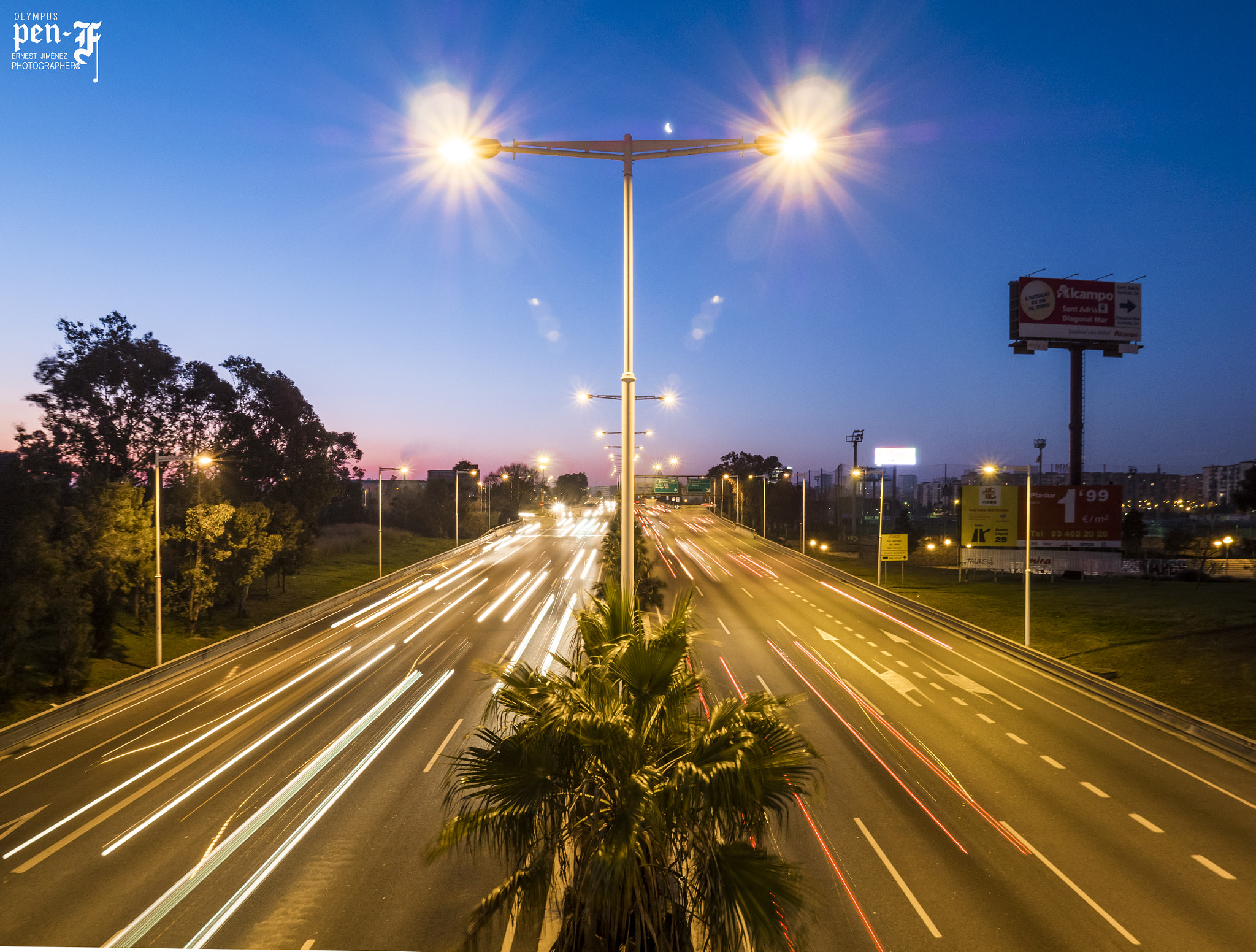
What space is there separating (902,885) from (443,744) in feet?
40.7

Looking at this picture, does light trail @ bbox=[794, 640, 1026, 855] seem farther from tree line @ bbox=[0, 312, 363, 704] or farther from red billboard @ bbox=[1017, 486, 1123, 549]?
red billboard @ bbox=[1017, 486, 1123, 549]

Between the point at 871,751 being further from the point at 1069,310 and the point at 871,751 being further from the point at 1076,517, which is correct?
the point at 1069,310

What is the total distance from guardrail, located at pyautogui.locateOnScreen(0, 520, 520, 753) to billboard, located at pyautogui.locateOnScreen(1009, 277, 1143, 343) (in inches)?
2396

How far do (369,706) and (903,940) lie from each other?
58.2 ft

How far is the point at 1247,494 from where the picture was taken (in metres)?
37.1

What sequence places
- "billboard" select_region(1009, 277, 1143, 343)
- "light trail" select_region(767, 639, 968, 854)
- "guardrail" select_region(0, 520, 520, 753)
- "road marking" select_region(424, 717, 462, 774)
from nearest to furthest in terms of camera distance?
"light trail" select_region(767, 639, 968, 854) < "road marking" select_region(424, 717, 462, 774) < "guardrail" select_region(0, 520, 520, 753) < "billboard" select_region(1009, 277, 1143, 343)

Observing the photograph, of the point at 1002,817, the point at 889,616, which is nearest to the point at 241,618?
the point at 889,616

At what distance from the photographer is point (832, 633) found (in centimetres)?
3222

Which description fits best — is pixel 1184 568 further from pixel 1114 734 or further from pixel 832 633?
pixel 1114 734

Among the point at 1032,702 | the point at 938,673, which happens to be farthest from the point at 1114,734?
the point at 938,673

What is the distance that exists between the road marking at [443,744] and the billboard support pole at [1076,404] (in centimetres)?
5997

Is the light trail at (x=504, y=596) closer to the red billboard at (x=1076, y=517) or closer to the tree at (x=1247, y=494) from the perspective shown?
the red billboard at (x=1076, y=517)

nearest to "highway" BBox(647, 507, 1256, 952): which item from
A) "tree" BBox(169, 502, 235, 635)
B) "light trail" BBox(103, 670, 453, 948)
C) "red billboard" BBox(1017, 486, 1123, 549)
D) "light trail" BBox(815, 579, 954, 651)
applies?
"light trail" BBox(815, 579, 954, 651)

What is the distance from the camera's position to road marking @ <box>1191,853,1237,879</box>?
11211 mm
